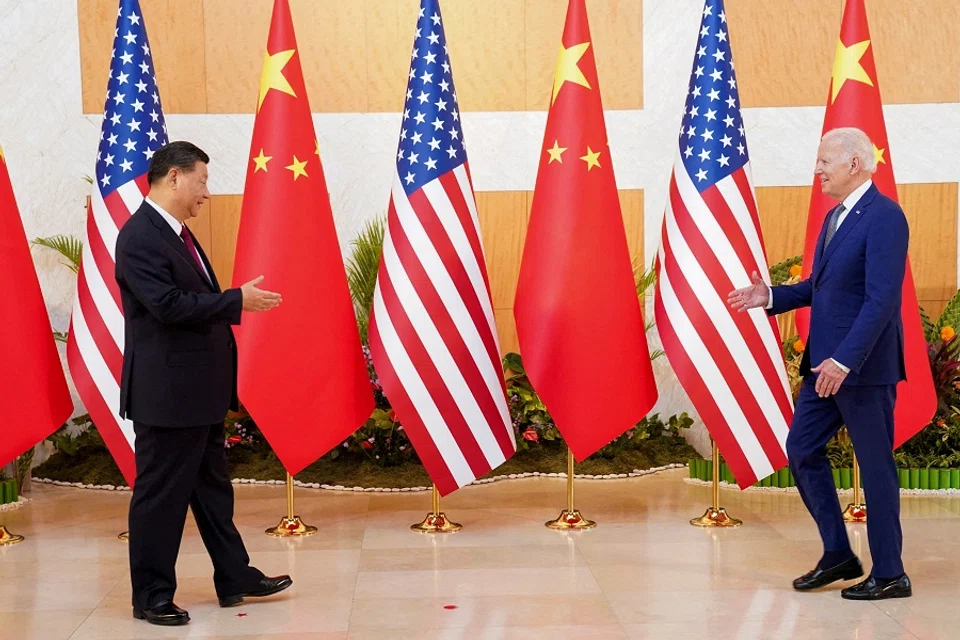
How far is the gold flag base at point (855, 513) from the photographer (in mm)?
5922

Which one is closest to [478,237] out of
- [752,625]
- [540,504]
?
[540,504]

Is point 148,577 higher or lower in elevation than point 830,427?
lower

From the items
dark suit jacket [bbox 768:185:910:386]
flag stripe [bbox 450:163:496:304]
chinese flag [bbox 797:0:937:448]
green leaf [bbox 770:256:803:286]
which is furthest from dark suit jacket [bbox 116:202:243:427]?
green leaf [bbox 770:256:803:286]

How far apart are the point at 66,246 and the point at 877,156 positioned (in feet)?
16.7

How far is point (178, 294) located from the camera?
4.13 metres

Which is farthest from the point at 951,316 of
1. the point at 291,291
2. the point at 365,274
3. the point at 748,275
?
the point at 291,291

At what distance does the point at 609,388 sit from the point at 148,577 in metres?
2.50

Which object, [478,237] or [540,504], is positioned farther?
[540,504]

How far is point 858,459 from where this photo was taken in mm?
4449

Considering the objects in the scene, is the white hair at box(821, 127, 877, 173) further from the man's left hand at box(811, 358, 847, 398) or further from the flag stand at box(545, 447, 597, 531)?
the flag stand at box(545, 447, 597, 531)

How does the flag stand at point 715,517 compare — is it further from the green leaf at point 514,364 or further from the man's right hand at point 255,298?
the man's right hand at point 255,298

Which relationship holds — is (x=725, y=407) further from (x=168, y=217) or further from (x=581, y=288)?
(x=168, y=217)

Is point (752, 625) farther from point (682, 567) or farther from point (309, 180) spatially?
point (309, 180)

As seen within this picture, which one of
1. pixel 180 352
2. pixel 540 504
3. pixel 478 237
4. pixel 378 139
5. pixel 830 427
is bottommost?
pixel 540 504
